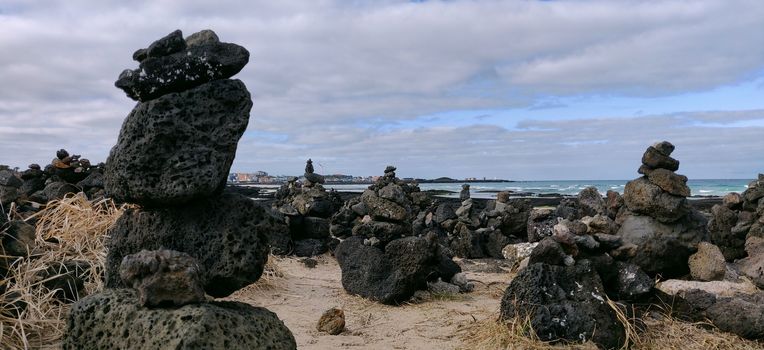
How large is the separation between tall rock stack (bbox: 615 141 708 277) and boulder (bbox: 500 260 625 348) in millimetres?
3759

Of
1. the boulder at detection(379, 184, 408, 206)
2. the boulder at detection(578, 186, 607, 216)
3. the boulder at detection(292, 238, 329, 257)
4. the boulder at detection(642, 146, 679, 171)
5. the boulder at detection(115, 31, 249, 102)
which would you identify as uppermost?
the boulder at detection(115, 31, 249, 102)

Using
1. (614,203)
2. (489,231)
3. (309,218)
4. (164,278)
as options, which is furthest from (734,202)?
(164,278)

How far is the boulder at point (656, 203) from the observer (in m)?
11.3

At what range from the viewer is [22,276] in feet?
23.0

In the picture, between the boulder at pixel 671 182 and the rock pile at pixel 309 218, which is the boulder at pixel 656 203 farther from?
the rock pile at pixel 309 218

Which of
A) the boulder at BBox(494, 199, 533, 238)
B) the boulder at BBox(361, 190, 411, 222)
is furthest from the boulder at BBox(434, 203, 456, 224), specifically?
the boulder at BBox(361, 190, 411, 222)

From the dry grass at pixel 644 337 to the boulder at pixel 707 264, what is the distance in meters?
2.60

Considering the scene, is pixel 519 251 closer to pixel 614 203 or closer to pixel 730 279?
pixel 730 279

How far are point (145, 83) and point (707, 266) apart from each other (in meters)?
9.56

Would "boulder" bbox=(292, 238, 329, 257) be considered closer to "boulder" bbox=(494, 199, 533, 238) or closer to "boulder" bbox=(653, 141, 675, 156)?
"boulder" bbox=(494, 199, 533, 238)

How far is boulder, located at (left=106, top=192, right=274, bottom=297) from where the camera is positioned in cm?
473

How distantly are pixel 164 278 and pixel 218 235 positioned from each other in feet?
2.51

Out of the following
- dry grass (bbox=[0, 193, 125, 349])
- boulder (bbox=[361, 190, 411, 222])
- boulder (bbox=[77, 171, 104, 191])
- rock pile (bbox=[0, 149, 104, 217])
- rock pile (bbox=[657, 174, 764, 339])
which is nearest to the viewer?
dry grass (bbox=[0, 193, 125, 349])

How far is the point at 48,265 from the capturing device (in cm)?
732
